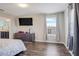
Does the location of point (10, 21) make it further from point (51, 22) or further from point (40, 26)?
point (51, 22)

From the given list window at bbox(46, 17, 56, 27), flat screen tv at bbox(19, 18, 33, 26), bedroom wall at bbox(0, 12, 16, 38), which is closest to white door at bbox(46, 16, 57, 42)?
window at bbox(46, 17, 56, 27)

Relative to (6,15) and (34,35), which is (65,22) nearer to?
(34,35)

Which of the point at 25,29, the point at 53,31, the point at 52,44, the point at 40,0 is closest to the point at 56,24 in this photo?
the point at 53,31

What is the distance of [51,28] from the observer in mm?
2742

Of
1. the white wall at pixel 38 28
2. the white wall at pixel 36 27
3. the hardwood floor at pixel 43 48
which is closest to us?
the white wall at pixel 36 27

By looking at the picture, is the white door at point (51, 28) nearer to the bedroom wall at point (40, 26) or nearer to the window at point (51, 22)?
the window at point (51, 22)

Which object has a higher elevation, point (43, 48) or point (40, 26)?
point (40, 26)

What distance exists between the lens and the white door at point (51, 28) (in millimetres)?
2568

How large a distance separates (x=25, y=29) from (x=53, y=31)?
0.69 m

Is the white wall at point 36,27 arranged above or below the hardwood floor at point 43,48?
above

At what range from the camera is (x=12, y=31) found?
2.47 m

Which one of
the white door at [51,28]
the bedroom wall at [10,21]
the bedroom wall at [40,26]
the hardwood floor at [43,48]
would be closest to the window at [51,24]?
the white door at [51,28]

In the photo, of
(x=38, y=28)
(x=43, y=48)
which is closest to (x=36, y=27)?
(x=38, y=28)

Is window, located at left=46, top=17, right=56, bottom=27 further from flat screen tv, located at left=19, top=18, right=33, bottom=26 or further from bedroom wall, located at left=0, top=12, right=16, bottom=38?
bedroom wall, located at left=0, top=12, right=16, bottom=38
